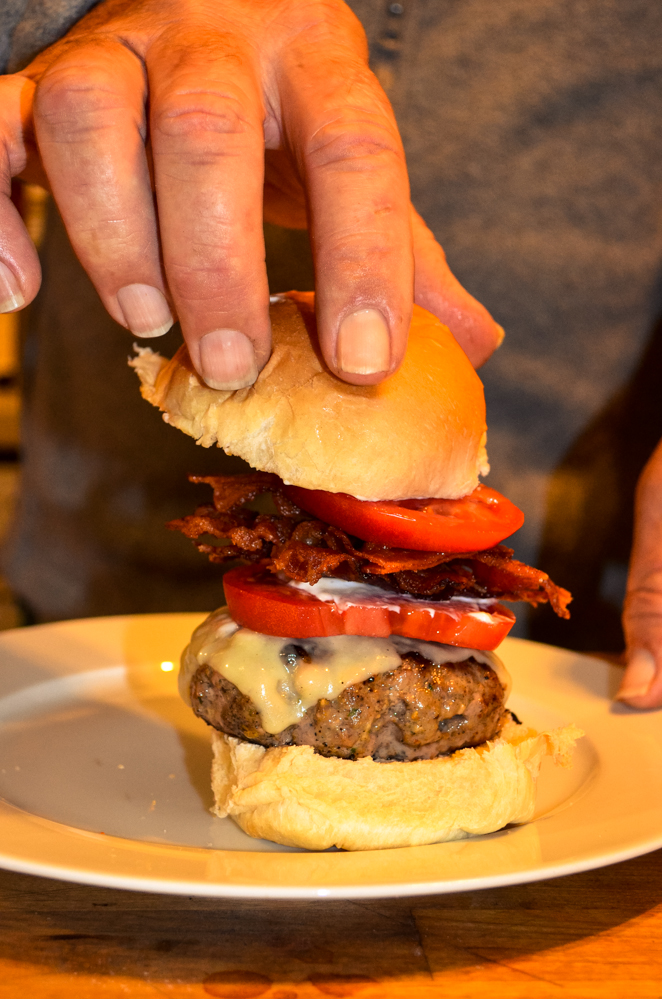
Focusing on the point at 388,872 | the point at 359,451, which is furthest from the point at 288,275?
the point at 388,872

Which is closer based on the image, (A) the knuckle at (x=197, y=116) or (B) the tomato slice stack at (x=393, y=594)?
(A) the knuckle at (x=197, y=116)

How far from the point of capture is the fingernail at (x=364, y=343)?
145 cm

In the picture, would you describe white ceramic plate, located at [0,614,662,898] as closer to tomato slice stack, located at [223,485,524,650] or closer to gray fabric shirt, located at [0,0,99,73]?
tomato slice stack, located at [223,485,524,650]

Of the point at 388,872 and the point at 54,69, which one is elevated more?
the point at 54,69

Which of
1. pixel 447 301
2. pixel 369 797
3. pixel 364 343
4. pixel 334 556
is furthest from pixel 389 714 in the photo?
pixel 447 301

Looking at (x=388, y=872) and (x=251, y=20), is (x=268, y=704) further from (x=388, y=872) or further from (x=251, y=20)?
(x=251, y=20)

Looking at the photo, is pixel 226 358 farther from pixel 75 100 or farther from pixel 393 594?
pixel 393 594

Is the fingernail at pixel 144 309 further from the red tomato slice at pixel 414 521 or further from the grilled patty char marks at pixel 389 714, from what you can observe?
the grilled patty char marks at pixel 389 714

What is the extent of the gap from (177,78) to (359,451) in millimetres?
678

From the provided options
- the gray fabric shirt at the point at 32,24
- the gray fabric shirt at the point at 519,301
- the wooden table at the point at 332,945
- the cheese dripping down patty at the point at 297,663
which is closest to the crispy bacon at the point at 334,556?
the cheese dripping down patty at the point at 297,663

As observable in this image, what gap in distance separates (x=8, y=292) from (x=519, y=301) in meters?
1.99

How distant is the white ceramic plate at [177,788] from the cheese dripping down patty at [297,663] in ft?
0.89

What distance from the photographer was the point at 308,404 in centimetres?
165

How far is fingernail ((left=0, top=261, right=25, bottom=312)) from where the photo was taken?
5.08ft
